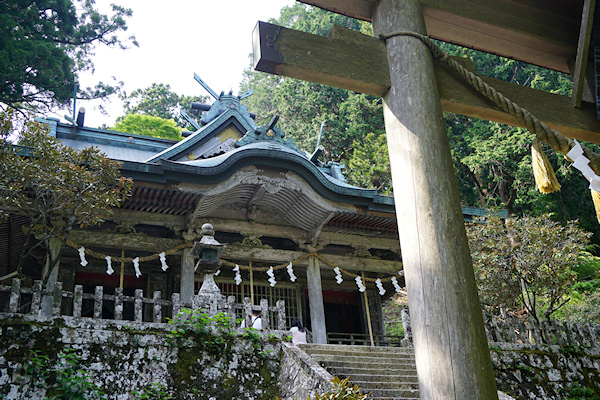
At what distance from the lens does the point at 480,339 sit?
9.51 feet

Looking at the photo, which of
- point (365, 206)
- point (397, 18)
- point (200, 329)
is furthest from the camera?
point (365, 206)

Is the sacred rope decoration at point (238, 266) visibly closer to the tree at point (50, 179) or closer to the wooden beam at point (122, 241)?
the wooden beam at point (122, 241)

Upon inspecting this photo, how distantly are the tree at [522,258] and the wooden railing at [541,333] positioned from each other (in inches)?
20.7

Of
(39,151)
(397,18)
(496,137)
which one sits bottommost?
(397,18)

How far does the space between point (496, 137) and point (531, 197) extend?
2924 millimetres

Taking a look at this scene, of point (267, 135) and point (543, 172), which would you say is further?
point (267, 135)

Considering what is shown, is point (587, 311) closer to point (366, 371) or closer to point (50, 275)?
point (366, 371)

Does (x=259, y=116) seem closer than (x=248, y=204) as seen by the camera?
No

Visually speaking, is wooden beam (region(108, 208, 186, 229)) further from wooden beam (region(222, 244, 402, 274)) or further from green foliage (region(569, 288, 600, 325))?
green foliage (region(569, 288, 600, 325))

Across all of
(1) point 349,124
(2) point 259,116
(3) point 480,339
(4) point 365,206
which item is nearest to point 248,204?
(4) point 365,206

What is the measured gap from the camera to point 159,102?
41.0 meters

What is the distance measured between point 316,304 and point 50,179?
22.3ft

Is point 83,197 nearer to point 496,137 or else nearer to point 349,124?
point 496,137

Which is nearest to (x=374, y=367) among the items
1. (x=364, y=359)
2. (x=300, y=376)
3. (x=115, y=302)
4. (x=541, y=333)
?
(x=364, y=359)
